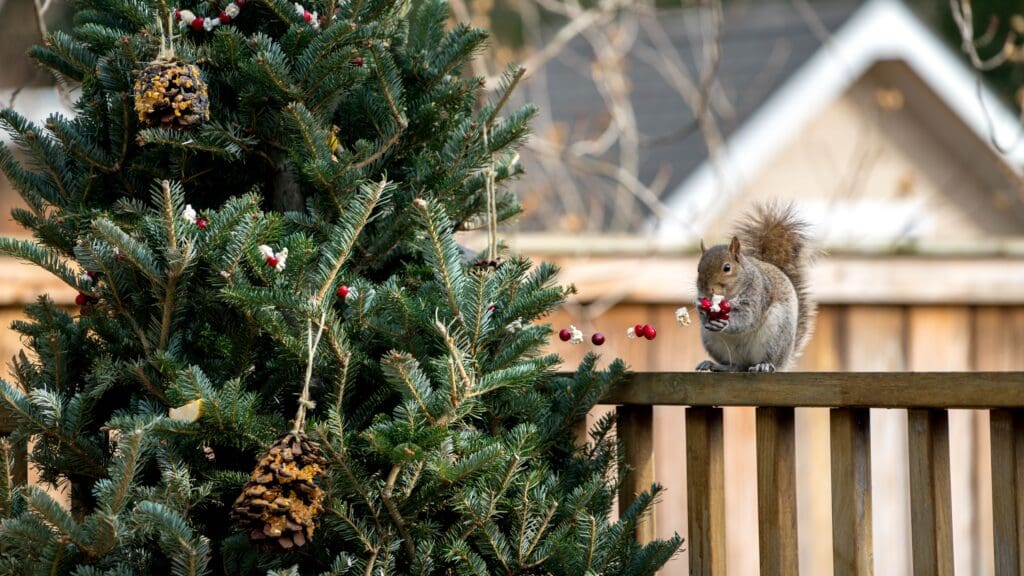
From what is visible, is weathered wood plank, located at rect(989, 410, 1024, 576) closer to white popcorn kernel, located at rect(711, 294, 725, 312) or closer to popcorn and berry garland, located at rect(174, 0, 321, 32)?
white popcorn kernel, located at rect(711, 294, 725, 312)

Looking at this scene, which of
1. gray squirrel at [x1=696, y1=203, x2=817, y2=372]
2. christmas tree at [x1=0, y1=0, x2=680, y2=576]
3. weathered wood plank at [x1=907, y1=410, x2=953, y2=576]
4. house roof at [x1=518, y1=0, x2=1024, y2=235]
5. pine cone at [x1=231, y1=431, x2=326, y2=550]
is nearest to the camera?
pine cone at [x1=231, y1=431, x2=326, y2=550]

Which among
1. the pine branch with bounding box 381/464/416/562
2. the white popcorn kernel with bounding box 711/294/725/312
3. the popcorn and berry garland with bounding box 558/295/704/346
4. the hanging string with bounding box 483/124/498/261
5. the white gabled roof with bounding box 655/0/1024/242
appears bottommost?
the pine branch with bounding box 381/464/416/562

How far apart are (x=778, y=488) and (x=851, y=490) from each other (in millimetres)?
125

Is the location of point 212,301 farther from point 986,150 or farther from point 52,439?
point 986,150

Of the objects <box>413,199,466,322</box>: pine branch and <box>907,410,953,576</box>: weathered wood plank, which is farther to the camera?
<box>907,410,953,576</box>: weathered wood plank

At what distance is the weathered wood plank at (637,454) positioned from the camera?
2084 millimetres

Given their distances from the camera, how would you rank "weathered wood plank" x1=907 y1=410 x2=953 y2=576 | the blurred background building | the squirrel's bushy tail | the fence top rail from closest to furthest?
1. the fence top rail
2. "weathered wood plank" x1=907 y1=410 x2=953 y2=576
3. the squirrel's bushy tail
4. the blurred background building

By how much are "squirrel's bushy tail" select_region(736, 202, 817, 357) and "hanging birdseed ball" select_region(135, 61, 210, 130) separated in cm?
122

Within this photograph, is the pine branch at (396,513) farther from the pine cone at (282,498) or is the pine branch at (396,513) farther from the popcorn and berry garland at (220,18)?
the popcorn and berry garland at (220,18)

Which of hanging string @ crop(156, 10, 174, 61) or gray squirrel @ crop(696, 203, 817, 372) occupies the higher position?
hanging string @ crop(156, 10, 174, 61)

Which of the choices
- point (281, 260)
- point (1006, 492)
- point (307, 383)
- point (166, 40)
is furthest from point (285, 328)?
point (1006, 492)

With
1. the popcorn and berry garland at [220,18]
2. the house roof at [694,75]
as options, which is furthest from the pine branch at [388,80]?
the house roof at [694,75]

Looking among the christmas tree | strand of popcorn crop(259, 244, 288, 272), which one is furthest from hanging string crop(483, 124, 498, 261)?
strand of popcorn crop(259, 244, 288, 272)

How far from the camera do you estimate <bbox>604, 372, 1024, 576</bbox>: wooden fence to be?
179cm
